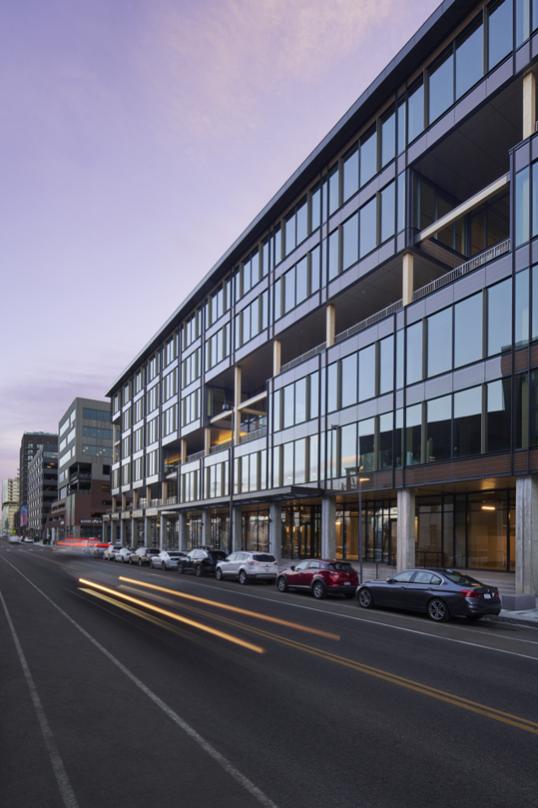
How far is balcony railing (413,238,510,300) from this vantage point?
27125 millimetres

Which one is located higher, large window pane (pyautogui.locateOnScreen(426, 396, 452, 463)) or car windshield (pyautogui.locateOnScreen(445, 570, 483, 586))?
large window pane (pyautogui.locateOnScreen(426, 396, 452, 463))

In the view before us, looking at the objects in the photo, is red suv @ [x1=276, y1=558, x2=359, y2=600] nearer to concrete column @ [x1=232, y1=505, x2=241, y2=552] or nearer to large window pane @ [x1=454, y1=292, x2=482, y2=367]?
large window pane @ [x1=454, y1=292, x2=482, y2=367]

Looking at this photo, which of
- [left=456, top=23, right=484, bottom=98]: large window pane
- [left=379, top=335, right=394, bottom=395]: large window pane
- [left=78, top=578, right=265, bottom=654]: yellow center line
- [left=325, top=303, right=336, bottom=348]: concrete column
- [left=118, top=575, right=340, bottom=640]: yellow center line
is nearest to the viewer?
[left=78, top=578, right=265, bottom=654]: yellow center line

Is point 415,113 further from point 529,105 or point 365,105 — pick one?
point 529,105

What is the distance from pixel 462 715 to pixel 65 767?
5.04 metres

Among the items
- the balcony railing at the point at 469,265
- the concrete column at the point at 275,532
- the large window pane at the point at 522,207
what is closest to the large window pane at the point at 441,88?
the large window pane at the point at 522,207

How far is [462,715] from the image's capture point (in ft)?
27.8

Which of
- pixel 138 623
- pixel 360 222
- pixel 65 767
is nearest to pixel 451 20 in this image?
pixel 360 222

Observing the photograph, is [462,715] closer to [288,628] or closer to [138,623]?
[288,628]

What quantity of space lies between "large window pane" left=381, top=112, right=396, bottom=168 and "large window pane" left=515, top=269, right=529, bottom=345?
42.0 ft

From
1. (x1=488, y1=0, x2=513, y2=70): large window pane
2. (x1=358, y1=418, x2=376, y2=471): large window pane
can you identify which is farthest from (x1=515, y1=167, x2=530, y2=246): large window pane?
(x1=358, y1=418, x2=376, y2=471): large window pane

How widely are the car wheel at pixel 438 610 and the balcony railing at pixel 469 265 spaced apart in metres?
14.7

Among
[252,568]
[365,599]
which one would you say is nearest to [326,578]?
[365,599]


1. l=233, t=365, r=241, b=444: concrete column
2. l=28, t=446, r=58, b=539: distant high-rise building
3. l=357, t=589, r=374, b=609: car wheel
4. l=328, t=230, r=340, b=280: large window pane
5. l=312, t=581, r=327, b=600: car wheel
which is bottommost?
l=28, t=446, r=58, b=539: distant high-rise building
